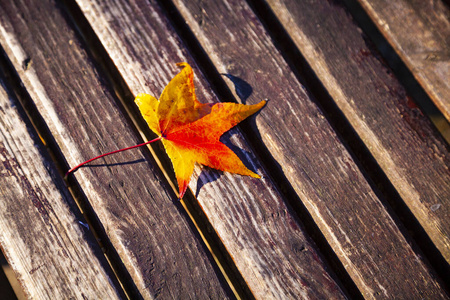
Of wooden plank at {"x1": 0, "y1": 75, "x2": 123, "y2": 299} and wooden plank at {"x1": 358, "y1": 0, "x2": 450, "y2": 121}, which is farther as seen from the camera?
wooden plank at {"x1": 358, "y1": 0, "x2": 450, "y2": 121}

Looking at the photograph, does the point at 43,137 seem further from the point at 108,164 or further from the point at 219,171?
the point at 219,171

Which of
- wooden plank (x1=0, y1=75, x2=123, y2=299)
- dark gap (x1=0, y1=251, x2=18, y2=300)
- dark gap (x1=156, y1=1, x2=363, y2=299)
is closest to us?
wooden plank (x1=0, y1=75, x2=123, y2=299)

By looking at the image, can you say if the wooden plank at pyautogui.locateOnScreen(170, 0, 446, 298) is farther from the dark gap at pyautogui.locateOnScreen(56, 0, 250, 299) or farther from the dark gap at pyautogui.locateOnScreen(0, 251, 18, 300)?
the dark gap at pyautogui.locateOnScreen(0, 251, 18, 300)

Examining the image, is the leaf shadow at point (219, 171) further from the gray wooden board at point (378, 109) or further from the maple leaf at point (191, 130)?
the gray wooden board at point (378, 109)

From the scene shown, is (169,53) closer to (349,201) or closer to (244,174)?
(244,174)

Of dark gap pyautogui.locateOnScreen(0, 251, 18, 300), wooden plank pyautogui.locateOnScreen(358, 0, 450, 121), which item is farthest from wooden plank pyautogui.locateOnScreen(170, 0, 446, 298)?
dark gap pyautogui.locateOnScreen(0, 251, 18, 300)

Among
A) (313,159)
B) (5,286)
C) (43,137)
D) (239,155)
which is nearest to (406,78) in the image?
(313,159)

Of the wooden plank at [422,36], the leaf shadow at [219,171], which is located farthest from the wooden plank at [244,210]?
the wooden plank at [422,36]
